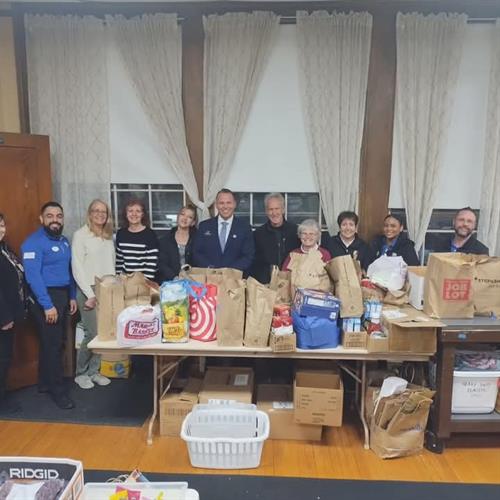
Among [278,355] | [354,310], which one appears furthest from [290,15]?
[278,355]

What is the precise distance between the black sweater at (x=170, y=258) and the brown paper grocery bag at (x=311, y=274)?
2.89 feet

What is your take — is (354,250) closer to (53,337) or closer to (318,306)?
(318,306)

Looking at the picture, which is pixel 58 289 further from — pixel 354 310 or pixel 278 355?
pixel 354 310

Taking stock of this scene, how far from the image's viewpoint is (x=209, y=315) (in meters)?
2.49

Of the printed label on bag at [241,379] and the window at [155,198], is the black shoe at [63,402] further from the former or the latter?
the window at [155,198]

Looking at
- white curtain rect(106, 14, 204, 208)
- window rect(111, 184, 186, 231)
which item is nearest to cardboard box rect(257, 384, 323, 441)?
window rect(111, 184, 186, 231)

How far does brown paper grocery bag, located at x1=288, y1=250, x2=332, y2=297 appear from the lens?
2.60m

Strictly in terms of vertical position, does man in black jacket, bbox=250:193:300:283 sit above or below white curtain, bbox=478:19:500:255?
below

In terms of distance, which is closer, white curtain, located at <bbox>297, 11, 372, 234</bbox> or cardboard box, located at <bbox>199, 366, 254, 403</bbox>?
cardboard box, located at <bbox>199, 366, 254, 403</bbox>

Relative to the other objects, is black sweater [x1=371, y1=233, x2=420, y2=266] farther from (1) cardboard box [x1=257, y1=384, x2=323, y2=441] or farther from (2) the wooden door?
(2) the wooden door

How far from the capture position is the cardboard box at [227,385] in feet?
8.60

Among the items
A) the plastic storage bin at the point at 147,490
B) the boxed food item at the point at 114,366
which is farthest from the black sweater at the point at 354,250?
the plastic storage bin at the point at 147,490

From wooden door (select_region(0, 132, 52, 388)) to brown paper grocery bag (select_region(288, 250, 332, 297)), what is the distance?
1.97 metres

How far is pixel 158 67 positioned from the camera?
11.3ft
